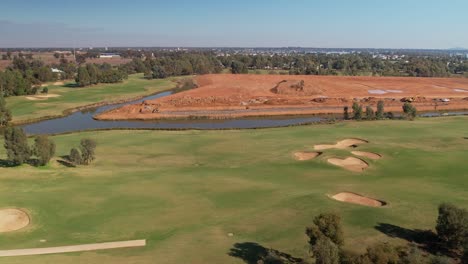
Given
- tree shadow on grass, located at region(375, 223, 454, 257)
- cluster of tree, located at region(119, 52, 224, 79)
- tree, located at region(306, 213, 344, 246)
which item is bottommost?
tree shadow on grass, located at region(375, 223, 454, 257)

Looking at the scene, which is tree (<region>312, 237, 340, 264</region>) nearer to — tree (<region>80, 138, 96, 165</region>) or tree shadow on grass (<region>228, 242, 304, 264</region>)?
tree shadow on grass (<region>228, 242, 304, 264</region>)

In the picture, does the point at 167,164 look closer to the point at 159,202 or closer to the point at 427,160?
the point at 159,202

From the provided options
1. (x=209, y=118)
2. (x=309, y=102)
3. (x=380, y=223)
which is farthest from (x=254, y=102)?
(x=380, y=223)

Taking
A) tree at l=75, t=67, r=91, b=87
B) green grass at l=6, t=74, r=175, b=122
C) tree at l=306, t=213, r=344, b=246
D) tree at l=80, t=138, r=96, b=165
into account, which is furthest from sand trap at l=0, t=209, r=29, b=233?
tree at l=75, t=67, r=91, b=87

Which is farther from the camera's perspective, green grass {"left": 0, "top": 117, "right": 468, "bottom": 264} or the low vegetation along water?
the low vegetation along water

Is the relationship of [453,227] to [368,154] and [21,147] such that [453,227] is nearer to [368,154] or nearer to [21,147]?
[368,154]

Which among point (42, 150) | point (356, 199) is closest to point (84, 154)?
point (42, 150)

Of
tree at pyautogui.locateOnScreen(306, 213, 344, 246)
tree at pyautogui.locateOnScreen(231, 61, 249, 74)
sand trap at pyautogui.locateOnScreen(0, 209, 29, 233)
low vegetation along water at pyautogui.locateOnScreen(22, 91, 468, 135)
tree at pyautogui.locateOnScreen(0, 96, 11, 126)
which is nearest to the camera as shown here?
tree at pyautogui.locateOnScreen(306, 213, 344, 246)
